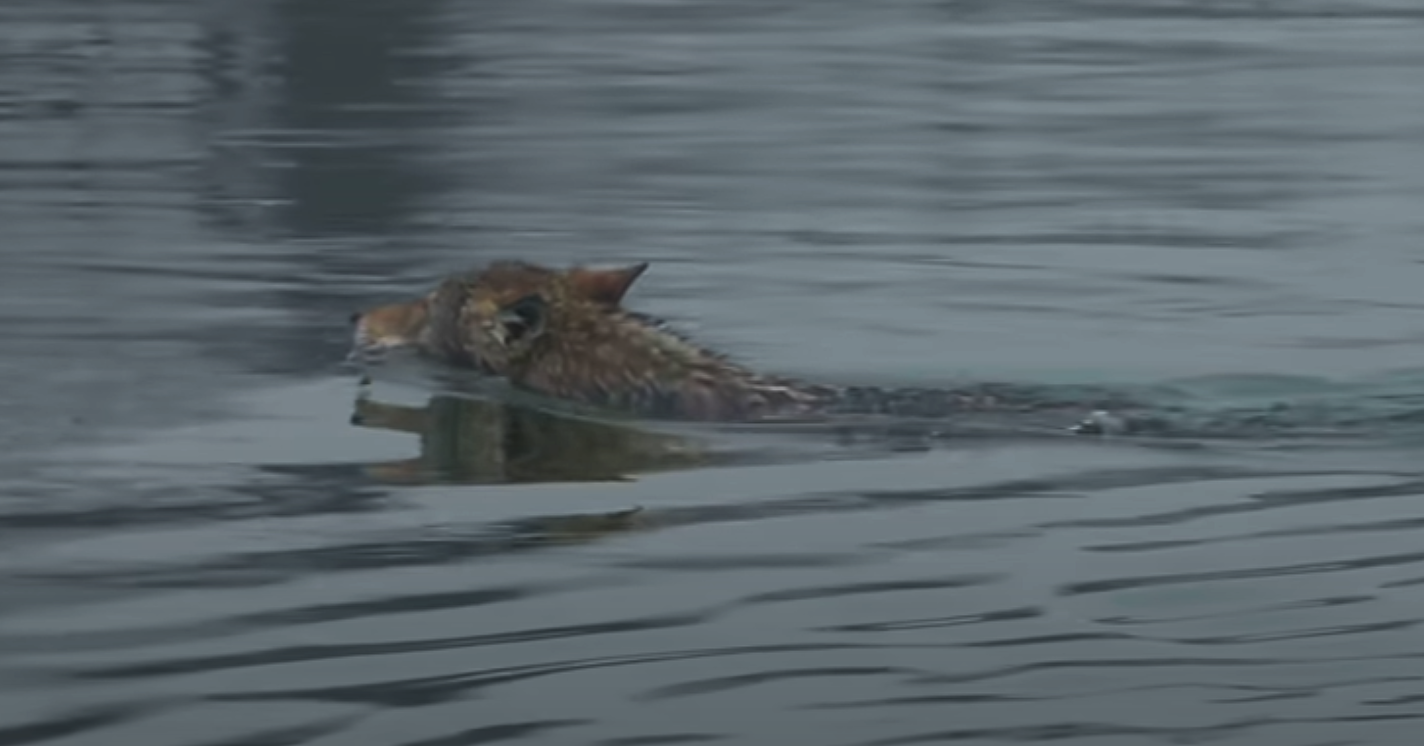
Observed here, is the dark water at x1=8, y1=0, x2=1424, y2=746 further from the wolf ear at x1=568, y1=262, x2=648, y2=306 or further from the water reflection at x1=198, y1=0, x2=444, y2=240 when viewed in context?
the wolf ear at x1=568, y1=262, x2=648, y2=306

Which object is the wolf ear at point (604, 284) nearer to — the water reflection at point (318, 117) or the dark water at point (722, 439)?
the dark water at point (722, 439)

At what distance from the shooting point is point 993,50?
2759 cm

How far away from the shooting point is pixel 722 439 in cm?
1066

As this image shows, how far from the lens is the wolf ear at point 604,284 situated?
11172mm

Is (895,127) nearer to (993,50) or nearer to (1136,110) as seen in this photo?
(1136,110)

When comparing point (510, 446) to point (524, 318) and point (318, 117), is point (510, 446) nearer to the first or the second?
point (524, 318)

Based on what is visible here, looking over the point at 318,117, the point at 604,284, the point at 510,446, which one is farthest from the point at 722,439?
the point at 318,117

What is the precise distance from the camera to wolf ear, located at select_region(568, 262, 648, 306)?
11172mm

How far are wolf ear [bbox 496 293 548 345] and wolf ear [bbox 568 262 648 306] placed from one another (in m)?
0.12

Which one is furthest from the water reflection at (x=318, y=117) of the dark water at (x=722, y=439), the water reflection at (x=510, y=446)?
the water reflection at (x=510, y=446)

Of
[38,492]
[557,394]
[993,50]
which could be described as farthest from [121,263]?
[993,50]

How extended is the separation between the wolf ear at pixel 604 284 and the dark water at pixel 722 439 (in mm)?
403

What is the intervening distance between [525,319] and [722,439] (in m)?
0.84

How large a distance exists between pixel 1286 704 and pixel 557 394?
4382mm
